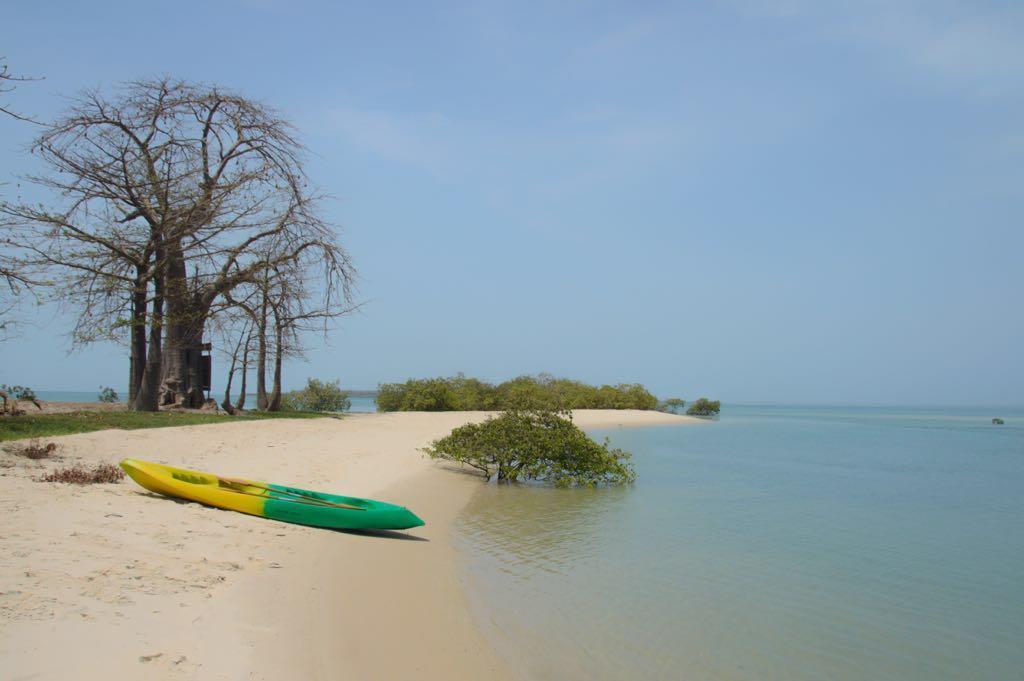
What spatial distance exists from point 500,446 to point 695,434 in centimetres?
2193

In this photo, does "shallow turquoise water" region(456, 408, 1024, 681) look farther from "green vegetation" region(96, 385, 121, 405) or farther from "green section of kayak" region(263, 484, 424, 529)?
"green vegetation" region(96, 385, 121, 405)

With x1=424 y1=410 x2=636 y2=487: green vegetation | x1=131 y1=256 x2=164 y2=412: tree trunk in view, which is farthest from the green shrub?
x1=424 y1=410 x2=636 y2=487: green vegetation

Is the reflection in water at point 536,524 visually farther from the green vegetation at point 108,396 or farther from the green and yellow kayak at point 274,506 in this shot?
the green vegetation at point 108,396

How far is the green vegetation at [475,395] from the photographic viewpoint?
123 feet

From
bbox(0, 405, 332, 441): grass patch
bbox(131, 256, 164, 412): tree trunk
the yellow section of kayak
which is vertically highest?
bbox(131, 256, 164, 412): tree trunk

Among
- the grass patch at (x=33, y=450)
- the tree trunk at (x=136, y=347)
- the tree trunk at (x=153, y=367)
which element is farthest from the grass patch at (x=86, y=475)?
the tree trunk at (x=136, y=347)

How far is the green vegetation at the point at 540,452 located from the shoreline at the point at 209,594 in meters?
4.73

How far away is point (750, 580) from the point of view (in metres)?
7.97

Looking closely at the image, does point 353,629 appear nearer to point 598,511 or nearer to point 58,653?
point 58,653

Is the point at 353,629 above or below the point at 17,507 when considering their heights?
below

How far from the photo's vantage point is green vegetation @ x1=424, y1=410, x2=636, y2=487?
1548 centimetres

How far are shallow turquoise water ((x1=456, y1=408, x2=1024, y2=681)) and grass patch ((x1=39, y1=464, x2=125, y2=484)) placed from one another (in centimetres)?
503

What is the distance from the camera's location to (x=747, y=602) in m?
7.13

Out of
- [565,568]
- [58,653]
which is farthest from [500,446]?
[58,653]
